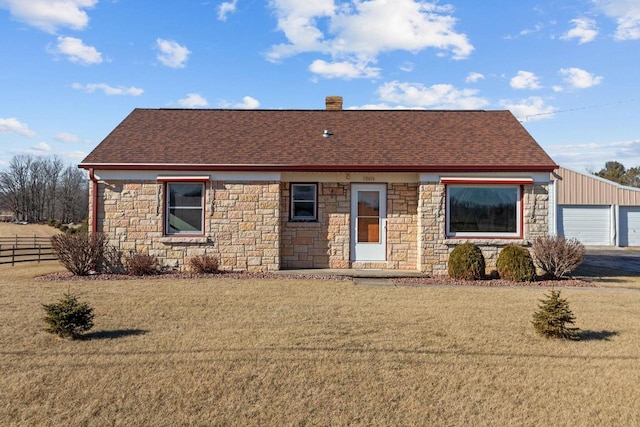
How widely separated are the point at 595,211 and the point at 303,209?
66.6 feet

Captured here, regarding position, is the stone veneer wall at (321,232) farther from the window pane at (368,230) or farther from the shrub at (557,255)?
the shrub at (557,255)

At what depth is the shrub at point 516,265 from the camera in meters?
11.3

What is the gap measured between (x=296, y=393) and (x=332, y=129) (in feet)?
36.9

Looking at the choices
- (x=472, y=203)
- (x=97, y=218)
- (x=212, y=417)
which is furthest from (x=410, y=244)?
(x=212, y=417)

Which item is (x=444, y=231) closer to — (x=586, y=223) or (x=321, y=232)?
(x=321, y=232)

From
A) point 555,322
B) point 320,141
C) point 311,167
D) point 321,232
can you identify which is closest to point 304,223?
point 321,232

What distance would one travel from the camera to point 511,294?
31.6 feet

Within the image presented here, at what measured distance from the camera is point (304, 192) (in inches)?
516

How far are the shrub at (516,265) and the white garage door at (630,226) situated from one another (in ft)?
60.0

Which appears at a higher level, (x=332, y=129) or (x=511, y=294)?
(x=332, y=129)

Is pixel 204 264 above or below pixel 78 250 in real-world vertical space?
below

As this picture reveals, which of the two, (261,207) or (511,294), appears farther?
(261,207)

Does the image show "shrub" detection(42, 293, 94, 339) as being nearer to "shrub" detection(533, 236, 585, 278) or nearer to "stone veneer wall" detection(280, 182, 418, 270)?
"stone veneer wall" detection(280, 182, 418, 270)

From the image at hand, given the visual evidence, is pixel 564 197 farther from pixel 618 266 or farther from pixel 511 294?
pixel 511 294
